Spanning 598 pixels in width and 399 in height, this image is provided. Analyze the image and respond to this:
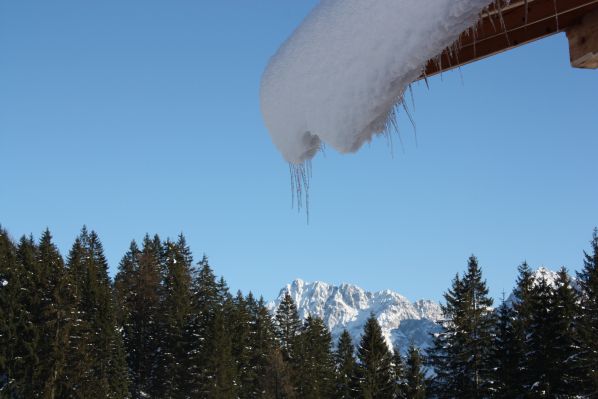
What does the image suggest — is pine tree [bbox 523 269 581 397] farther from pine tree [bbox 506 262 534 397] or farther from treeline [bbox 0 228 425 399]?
treeline [bbox 0 228 425 399]

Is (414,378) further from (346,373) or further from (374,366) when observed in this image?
(346,373)

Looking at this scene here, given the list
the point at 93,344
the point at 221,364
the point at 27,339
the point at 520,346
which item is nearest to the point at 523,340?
the point at 520,346

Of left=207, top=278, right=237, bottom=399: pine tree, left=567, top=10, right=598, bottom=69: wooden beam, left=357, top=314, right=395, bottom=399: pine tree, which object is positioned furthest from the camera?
left=207, top=278, right=237, bottom=399: pine tree

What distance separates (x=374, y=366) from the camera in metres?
40.6

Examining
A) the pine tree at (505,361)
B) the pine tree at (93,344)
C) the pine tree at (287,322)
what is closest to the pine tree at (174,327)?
the pine tree at (93,344)

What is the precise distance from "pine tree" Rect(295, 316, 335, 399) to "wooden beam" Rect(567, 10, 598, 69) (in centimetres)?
5202

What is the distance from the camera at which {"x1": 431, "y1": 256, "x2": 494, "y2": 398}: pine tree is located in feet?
121

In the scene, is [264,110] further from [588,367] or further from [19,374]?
[19,374]

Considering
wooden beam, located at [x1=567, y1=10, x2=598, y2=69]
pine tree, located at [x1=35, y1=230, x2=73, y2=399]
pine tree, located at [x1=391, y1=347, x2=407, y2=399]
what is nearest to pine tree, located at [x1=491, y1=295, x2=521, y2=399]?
pine tree, located at [x1=391, y1=347, x2=407, y2=399]

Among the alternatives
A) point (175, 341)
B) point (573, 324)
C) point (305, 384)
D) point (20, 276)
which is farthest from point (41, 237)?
point (573, 324)

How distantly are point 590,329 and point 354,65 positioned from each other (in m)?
31.3

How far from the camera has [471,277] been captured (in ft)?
132

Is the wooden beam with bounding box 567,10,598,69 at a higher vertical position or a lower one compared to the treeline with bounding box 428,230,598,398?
lower

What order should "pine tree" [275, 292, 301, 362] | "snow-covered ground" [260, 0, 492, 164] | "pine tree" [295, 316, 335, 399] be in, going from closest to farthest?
"snow-covered ground" [260, 0, 492, 164] < "pine tree" [295, 316, 335, 399] < "pine tree" [275, 292, 301, 362]
